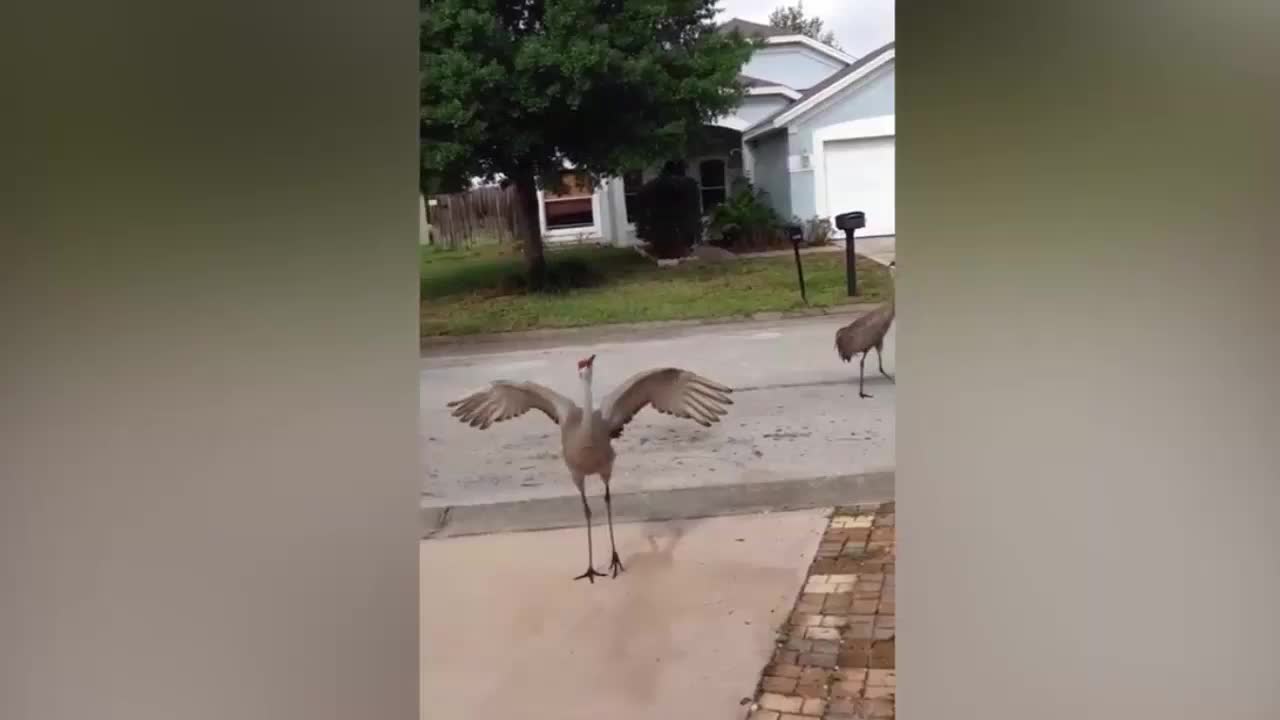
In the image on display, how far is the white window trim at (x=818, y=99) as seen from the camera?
1.22 meters

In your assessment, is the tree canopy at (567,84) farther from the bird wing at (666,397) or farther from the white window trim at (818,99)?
the bird wing at (666,397)

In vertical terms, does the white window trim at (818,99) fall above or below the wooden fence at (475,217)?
above

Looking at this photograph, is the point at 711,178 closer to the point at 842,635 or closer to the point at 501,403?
the point at 501,403

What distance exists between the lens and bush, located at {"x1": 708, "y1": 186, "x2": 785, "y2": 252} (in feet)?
4.12

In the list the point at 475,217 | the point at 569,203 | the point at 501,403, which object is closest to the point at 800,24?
the point at 569,203

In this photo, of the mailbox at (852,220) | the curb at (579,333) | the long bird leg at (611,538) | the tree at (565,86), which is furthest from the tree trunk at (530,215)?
the mailbox at (852,220)

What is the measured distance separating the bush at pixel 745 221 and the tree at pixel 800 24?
0.23m
